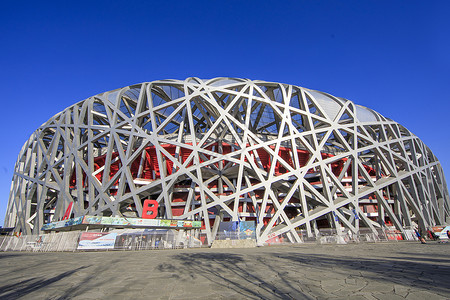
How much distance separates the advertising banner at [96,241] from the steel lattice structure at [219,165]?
674 cm

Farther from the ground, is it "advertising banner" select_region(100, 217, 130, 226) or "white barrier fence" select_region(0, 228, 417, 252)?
"advertising banner" select_region(100, 217, 130, 226)

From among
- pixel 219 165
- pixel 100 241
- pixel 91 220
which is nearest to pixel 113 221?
pixel 91 220

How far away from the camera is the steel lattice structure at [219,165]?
25.9 m

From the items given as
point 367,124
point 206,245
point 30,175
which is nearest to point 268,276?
point 206,245

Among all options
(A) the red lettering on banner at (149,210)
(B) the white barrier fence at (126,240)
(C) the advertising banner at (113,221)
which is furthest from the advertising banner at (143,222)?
(B) the white barrier fence at (126,240)

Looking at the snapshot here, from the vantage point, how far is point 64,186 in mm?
28109

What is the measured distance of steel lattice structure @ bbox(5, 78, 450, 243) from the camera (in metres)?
25.9

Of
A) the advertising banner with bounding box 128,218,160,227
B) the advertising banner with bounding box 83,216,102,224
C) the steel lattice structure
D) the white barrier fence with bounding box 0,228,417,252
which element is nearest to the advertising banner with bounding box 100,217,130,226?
the advertising banner with bounding box 83,216,102,224

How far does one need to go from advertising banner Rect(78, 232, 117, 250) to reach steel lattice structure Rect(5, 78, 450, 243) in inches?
265

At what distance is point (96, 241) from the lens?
663 inches

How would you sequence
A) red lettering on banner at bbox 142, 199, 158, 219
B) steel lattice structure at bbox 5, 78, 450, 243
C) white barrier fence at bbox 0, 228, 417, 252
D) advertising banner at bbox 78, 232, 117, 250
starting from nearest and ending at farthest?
1. advertising banner at bbox 78, 232, 117, 250
2. white barrier fence at bbox 0, 228, 417, 252
3. red lettering on banner at bbox 142, 199, 158, 219
4. steel lattice structure at bbox 5, 78, 450, 243

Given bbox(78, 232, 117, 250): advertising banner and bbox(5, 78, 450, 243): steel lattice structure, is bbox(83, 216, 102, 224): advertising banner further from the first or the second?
bbox(5, 78, 450, 243): steel lattice structure

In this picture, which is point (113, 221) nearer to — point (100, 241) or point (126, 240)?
point (126, 240)

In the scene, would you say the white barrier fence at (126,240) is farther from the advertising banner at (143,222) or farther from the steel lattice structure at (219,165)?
the steel lattice structure at (219,165)
